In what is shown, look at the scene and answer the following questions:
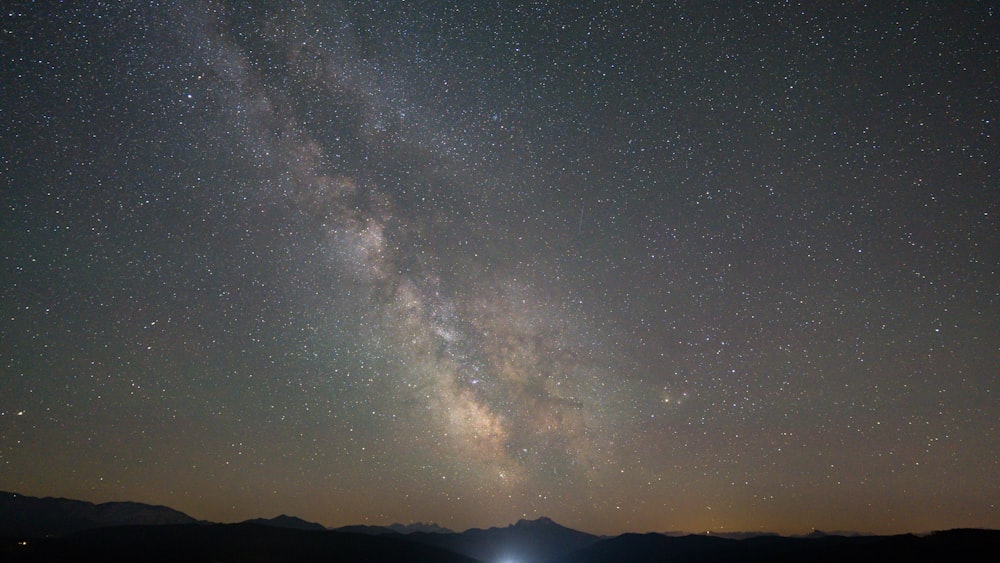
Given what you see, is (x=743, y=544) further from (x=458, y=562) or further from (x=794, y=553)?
(x=458, y=562)

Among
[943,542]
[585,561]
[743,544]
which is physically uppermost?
[943,542]

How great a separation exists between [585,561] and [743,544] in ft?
162

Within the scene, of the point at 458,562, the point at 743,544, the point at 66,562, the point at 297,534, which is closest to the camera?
the point at 66,562

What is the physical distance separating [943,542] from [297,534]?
93.6 meters

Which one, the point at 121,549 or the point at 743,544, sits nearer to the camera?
the point at 121,549

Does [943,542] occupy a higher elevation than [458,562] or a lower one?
higher

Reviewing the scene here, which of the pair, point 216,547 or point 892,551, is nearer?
point 892,551

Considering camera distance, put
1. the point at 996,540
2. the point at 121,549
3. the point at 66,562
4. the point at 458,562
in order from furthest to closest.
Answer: the point at 458,562 → the point at 121,549 → the point at 996,540 → the point at 66,562

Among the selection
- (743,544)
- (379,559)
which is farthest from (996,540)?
(379,559)

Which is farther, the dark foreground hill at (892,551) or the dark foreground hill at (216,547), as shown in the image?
the dark foreground hill at (216,547)

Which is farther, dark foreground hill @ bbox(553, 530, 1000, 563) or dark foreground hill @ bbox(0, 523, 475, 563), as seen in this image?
dark foreground hill @ bbox(0, 523, 475, 563)

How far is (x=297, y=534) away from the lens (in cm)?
8081

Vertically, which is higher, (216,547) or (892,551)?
(892,551)

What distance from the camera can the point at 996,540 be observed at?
6222 cm
